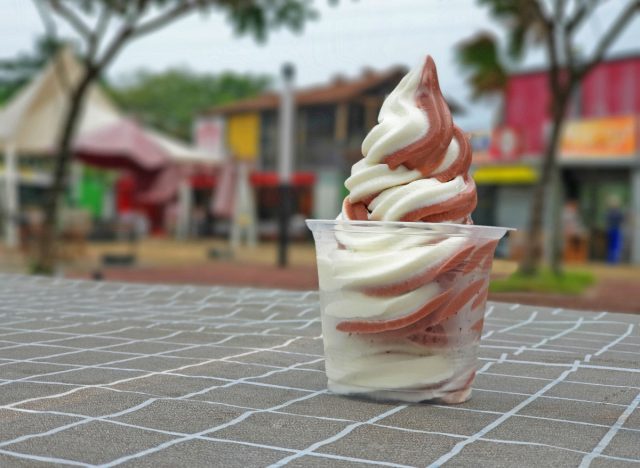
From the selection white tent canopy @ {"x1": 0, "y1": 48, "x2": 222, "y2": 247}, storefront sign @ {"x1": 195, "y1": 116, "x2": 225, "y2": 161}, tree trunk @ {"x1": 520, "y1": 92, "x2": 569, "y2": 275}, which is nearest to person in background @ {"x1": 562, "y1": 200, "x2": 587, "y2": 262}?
tree trunk @ {"x1": 520, "y1": 92, "x2": 569, "y2": 275}

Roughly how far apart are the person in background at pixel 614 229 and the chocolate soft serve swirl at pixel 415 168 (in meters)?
16.1

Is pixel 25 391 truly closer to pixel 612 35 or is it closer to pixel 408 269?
pixel 408 269

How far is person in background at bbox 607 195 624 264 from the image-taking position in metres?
18.4

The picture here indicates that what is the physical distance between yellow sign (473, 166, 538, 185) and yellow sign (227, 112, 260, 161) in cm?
1160

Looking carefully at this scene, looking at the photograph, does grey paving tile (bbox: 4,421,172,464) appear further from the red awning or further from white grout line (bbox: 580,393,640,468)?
the red awning

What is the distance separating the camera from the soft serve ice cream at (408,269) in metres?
2.88

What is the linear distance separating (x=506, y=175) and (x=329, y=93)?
35.4ft

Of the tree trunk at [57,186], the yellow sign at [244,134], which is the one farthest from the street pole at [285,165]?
the yellow sign at [244,134]

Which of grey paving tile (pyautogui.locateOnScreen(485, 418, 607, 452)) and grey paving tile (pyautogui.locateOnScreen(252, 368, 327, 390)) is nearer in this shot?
grey paving tile (pyautogui.locateOnScreen(485, 418, 607, 452))

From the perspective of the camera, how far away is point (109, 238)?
2330 cm

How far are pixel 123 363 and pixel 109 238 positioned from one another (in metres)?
20.2

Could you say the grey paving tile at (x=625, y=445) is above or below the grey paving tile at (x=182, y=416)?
below

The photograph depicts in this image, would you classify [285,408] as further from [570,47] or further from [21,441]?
[570,47]

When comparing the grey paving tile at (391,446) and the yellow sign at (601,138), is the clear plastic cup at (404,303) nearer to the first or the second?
the grey paving tile at (391,446)
